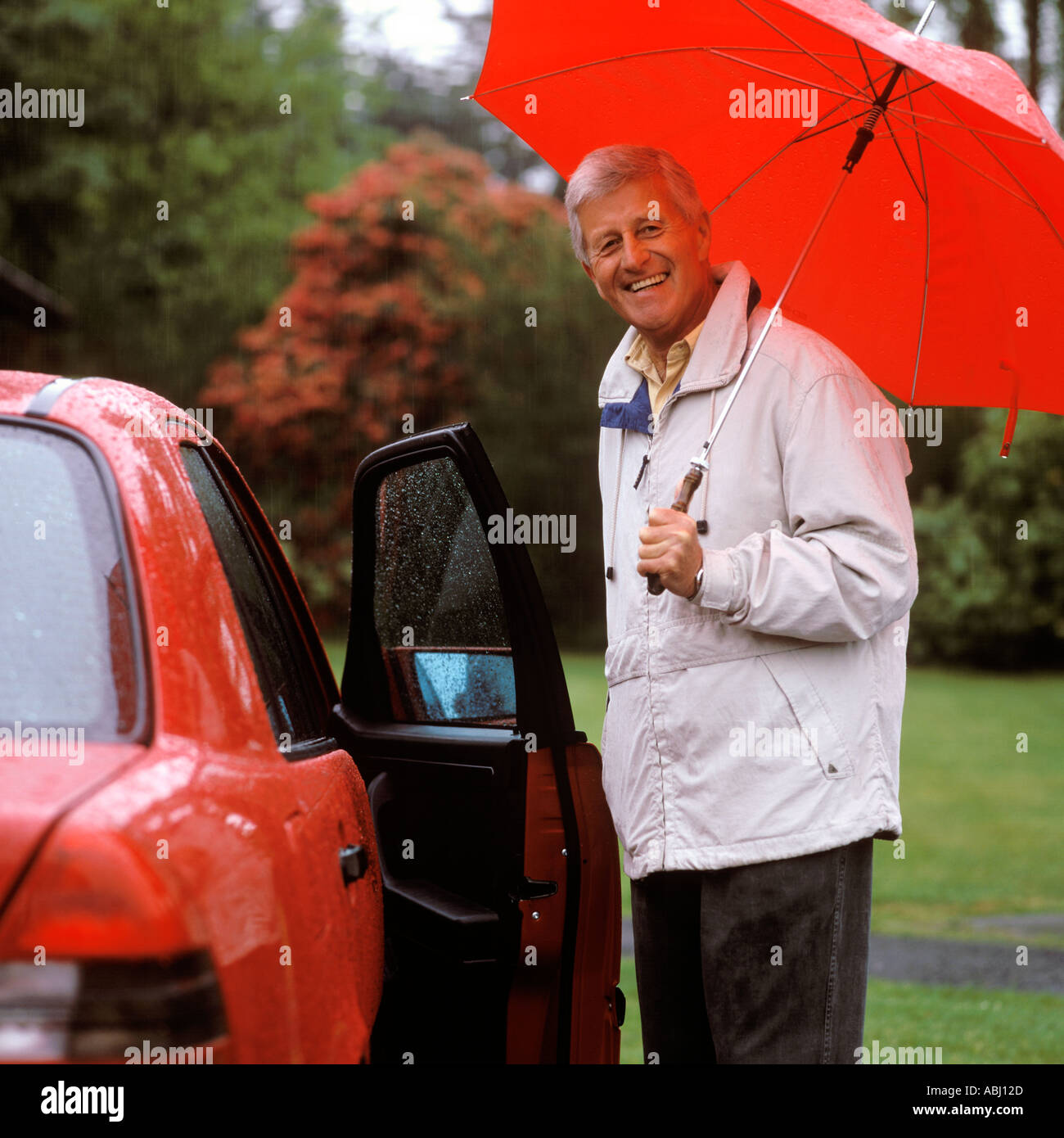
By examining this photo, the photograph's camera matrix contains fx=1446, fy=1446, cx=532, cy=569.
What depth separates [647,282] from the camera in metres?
2.85

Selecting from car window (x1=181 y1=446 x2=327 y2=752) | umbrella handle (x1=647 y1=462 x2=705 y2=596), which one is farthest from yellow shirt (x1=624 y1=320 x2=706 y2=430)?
car window (x1=181 y1=446 x2=327 y2=752)

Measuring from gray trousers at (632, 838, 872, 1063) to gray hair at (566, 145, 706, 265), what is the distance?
4.25 feet

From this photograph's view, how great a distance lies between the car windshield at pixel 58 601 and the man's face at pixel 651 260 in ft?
4.08

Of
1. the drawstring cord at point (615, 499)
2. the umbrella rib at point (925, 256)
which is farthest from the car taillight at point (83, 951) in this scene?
the umbrella rib at point (925, 256)

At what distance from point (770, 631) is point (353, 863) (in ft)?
2.66

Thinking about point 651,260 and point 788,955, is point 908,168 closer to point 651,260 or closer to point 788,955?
point 651,260

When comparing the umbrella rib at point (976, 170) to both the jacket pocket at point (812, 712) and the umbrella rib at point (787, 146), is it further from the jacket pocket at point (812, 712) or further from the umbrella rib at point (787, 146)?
the jacket pocket at point (812, 712)

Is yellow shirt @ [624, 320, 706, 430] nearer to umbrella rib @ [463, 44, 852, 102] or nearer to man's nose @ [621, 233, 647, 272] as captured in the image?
man's nose @ [621, 233, 647, 272]

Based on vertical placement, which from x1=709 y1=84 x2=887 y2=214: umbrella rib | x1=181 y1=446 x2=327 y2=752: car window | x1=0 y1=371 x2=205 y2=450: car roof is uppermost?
x1=709 y1=84 x2=887 y2=214: umbrella rib

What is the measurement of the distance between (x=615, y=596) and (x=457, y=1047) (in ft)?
3.14

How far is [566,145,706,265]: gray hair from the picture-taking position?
2881 mm

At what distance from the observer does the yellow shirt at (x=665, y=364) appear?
9.30ft

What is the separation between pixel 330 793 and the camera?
7.56 ft
